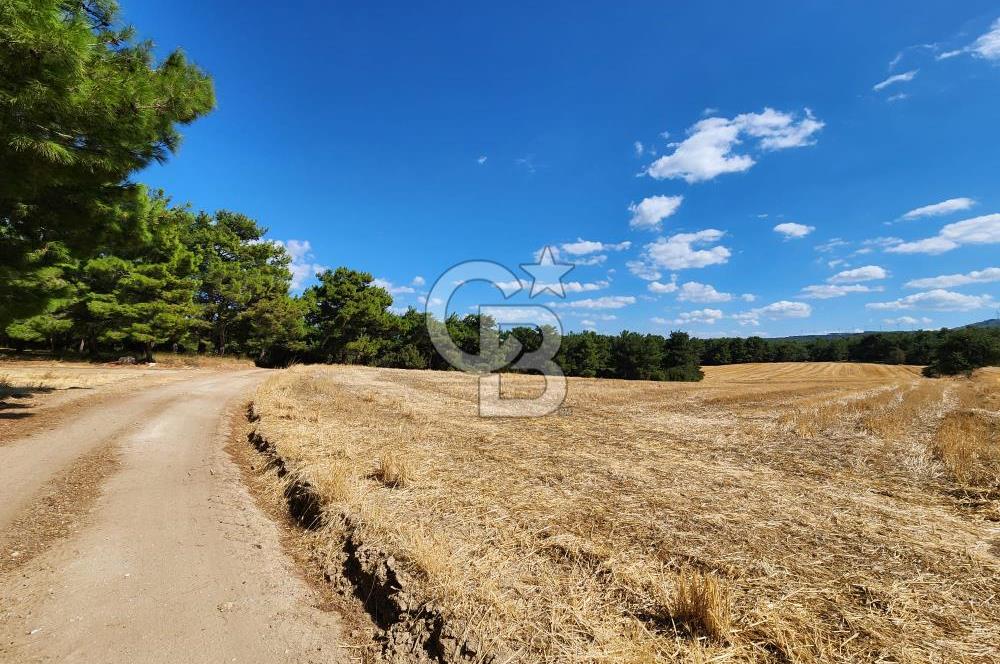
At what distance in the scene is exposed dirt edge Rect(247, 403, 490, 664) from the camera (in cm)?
276

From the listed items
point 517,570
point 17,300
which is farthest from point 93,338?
point 517,570

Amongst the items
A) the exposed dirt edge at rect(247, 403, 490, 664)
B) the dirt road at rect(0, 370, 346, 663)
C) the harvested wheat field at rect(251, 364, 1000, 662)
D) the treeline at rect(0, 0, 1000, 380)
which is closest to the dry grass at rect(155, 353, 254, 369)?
the treeline at rect(0, 0, 1000, 380)

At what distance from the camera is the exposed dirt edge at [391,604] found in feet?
9.04

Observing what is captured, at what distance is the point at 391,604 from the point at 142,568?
2.56 metres

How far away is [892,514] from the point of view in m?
4.64

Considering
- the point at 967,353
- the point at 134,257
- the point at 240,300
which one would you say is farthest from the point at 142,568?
the point at 967,353

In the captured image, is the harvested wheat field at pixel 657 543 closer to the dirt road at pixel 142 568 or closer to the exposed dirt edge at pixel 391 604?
the exposed dirt edge at pixel 391 604

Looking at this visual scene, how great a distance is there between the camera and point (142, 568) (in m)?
3.85

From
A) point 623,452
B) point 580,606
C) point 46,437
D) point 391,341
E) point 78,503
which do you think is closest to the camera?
point 580,606

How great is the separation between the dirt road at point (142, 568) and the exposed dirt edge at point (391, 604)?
312 millimetres

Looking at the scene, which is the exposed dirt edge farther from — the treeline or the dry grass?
the dry grass

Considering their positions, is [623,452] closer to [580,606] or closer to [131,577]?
[580,606]

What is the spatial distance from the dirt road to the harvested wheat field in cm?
61

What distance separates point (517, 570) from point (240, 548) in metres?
3.11
